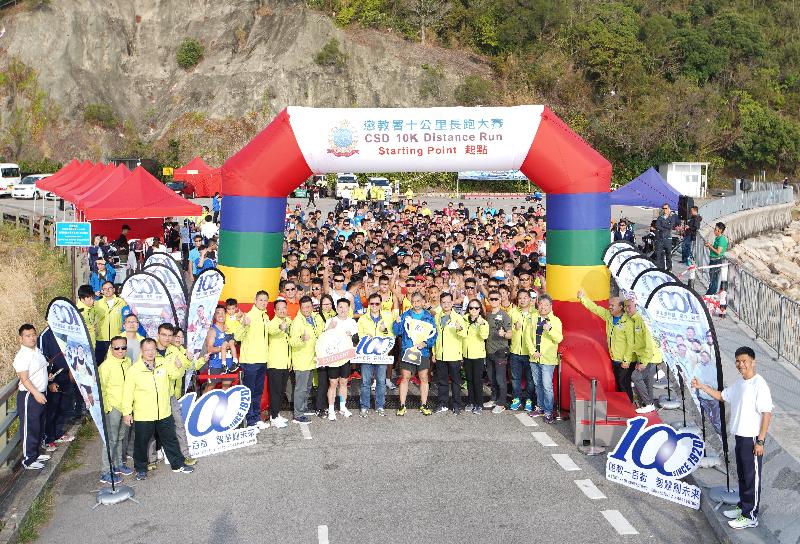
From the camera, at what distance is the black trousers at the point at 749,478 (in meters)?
7.62

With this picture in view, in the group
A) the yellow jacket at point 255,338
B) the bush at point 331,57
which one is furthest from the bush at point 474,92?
the yellow jacket at point 255,338

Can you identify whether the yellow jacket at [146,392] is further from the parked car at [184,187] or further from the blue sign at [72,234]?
the parked car at [184,187]

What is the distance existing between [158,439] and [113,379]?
885 millimetres

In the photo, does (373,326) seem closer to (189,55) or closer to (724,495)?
(724,495)

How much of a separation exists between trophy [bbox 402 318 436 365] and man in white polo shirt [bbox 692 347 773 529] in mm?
4268

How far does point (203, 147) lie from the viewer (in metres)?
55.9

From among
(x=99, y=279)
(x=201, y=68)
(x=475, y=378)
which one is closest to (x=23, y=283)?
(x=99, y=279)

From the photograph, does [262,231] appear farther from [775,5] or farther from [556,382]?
[775,5]

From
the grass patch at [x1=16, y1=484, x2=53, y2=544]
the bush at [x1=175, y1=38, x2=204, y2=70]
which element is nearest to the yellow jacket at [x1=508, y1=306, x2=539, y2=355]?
the grass patch at [x1=16, y1=484, x2=53, y2=544]

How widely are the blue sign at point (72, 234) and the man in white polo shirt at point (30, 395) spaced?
16.5 feet

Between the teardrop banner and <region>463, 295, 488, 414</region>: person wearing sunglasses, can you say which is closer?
<region>463, 295, 488, 414</region>: person wearing sunglasses

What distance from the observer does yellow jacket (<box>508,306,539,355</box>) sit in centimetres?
1112

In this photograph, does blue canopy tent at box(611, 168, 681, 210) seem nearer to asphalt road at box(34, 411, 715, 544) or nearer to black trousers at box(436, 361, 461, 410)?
black trousers at box(436, 361, 461, 410)

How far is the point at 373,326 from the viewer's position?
11.2 meters
